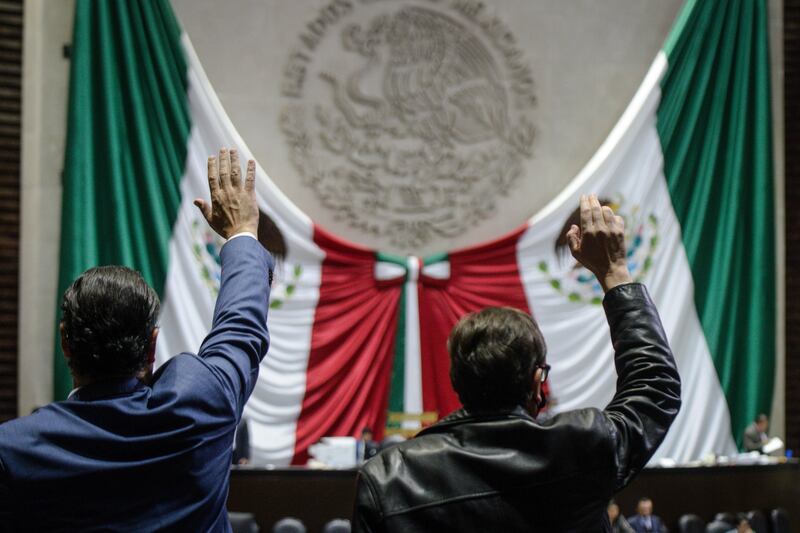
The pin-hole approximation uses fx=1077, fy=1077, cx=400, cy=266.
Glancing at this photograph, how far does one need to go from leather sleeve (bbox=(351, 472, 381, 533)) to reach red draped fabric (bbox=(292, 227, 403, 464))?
25.4 ft

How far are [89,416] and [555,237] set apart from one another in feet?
27.9

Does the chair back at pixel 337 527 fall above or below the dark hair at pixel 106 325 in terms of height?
below

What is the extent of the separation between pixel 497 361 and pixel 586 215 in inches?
14.3

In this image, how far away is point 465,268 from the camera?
968cm

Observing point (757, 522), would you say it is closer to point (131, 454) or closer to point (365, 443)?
point (365, 443)

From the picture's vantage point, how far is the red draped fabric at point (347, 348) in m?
9.24

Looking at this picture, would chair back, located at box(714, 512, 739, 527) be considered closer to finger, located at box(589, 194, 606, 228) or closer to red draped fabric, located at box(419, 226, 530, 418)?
red draped fabric, located at box(419, 226, 530, 418)

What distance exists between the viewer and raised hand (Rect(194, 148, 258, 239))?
1822 millimetres

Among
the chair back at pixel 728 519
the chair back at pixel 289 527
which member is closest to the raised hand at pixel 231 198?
the chair back at pixel 289 527

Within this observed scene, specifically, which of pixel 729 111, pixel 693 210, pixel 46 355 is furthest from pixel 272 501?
pixel 729 111

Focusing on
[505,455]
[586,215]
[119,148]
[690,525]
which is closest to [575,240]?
[586,215]

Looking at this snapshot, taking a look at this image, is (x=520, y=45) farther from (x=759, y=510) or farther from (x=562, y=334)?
(x=759, y=510)

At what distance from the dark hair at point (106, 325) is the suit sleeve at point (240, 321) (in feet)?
0.34

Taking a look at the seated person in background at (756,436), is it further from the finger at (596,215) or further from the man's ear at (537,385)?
the man's ear at (537,385)
